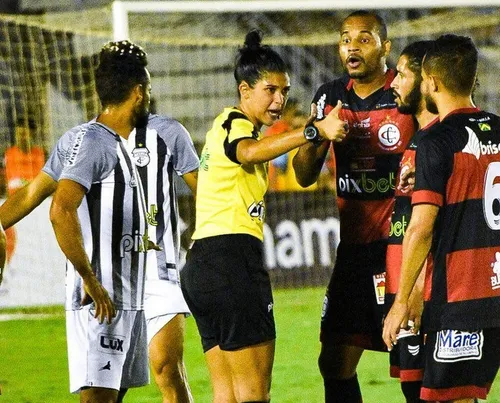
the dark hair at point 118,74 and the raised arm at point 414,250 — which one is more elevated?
the dark hair at point 118,74

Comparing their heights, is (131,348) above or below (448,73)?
below

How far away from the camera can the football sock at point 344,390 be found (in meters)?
5.75

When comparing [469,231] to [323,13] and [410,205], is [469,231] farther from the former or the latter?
[323,13]

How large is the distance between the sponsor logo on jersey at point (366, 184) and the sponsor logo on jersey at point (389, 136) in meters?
0.14

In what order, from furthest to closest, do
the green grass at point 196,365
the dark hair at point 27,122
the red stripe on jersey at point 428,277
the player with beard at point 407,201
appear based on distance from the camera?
1. the dark hair at point 27,122
2. the green grass at point 196,365
3. the player with beard at point 407,201
4. the red stripe on jersey at point 428,277

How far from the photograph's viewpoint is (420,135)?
15.8 feet

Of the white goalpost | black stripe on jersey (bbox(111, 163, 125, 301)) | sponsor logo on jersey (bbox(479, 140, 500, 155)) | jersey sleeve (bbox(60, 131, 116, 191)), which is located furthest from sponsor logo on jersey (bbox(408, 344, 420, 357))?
the white goalpost

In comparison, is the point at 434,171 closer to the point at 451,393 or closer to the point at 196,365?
the point at 451,393

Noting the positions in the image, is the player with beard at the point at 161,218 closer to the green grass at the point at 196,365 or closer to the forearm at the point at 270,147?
the forearm at the point at 270,147

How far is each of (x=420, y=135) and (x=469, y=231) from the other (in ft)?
1.74

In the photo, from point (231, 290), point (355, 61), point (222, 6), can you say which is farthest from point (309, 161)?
point (222, 6)

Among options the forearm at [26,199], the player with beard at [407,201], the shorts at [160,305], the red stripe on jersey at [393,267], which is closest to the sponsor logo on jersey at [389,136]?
the player with beard at [407,201]

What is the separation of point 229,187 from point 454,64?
120 cm

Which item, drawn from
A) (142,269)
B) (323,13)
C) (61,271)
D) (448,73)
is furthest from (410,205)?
(323,13)
